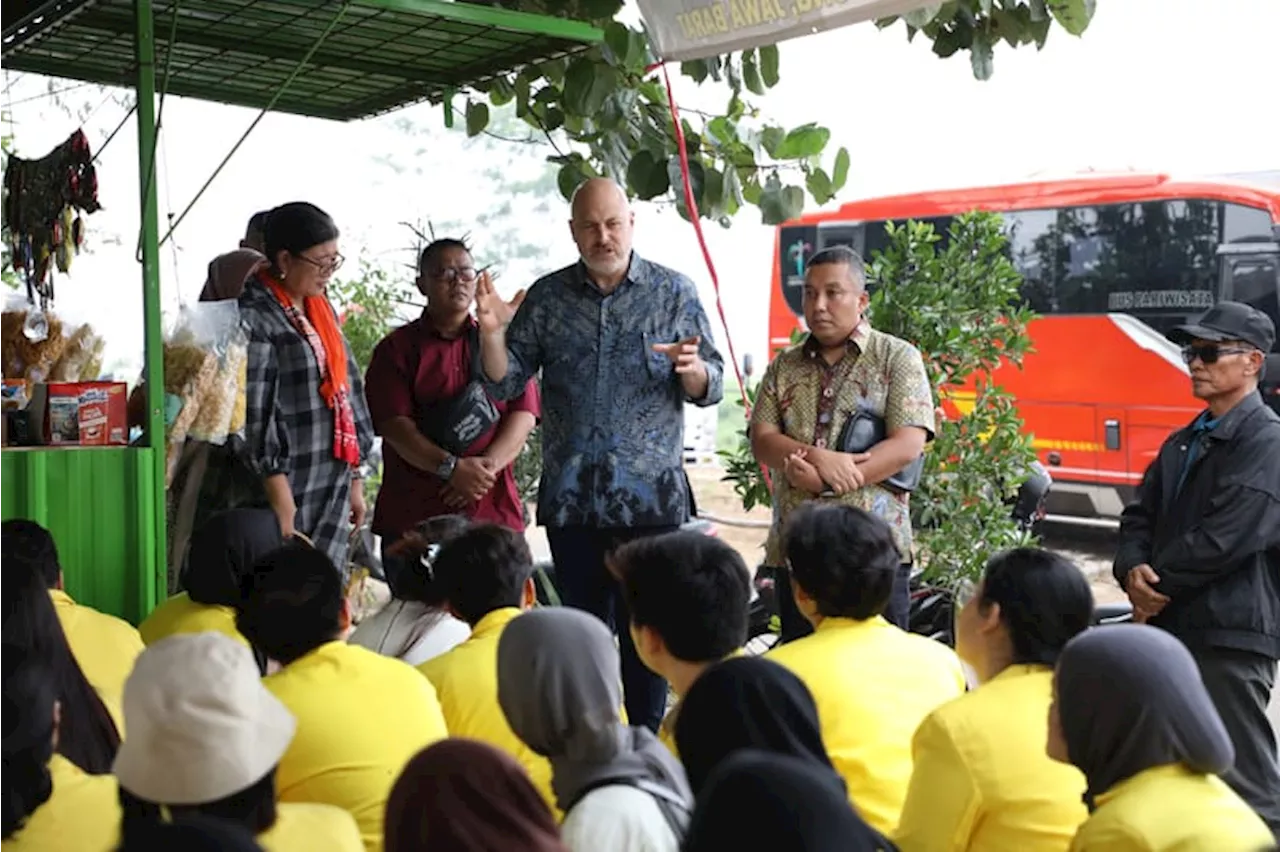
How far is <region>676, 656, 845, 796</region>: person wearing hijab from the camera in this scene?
2.70m

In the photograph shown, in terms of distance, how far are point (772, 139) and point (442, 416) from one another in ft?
6.30

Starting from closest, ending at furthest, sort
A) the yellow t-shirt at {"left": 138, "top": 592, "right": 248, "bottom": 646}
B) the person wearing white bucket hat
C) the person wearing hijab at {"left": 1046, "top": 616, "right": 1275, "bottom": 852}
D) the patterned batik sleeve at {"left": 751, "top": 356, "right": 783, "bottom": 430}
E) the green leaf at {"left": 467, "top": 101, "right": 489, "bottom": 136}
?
the person wearing white bucket hat < the person wearing hijab at {"left": 1046, "top": 616, "right": 1275, "bottom": 852} < the yellow t-shirt at {"left": 138, "top": 592, "right": 248, "bottom": 646} < the patterned batik sleeve at {"left": 751, "top": 356, "right": 783, "bottom": 430} < the green leaf at {"left": 467, "top": 101, "right": 489, "bottom": 136}

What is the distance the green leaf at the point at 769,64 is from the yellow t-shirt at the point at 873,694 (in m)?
3.36

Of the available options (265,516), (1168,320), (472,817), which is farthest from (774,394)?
(1168,320)

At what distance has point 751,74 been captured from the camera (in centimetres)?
644

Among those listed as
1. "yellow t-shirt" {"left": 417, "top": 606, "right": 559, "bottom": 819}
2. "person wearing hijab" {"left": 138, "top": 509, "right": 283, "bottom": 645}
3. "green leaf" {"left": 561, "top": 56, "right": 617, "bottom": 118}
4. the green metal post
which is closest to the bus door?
"green leaf" {"left": 561, "top": 56, "right": 617, "bottom": 118}

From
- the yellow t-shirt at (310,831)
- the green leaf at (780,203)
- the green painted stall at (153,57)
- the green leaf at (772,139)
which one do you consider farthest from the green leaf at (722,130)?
the yellow t-shirt at (310,831)

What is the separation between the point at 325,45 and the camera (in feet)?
17.7

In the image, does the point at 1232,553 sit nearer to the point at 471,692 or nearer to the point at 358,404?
the point at 471,692

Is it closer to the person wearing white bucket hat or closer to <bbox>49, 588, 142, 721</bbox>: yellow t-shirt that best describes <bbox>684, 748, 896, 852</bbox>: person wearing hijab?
the person wearing white bucket hat

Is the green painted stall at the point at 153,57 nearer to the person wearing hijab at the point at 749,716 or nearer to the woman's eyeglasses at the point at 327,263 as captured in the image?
the woman's eyeglasses at the point at 327,263

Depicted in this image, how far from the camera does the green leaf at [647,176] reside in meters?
6.25

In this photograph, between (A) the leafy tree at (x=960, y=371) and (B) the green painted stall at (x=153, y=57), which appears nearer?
(B) the green painted stall at (x=153, y=57)

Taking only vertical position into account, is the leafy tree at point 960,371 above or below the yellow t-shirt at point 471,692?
above
